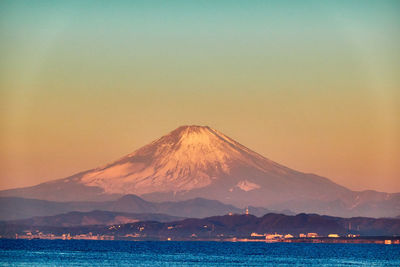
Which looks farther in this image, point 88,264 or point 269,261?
point 269,261

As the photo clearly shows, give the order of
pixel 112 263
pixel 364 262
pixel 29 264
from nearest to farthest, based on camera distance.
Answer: pixel 29 264 → pixel 112 263 → pixel 364 262

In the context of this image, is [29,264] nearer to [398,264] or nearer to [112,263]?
[112,263]

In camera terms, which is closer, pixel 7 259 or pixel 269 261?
pixel 7 259

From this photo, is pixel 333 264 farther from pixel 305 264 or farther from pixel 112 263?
pixel 112 263

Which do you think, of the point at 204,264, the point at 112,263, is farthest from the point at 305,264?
the point at 112,263

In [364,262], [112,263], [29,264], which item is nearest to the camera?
[29,264]

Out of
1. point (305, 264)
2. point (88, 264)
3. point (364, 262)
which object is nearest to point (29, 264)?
point (88, 264)

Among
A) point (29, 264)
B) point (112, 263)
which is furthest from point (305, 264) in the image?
point (29, 264)
